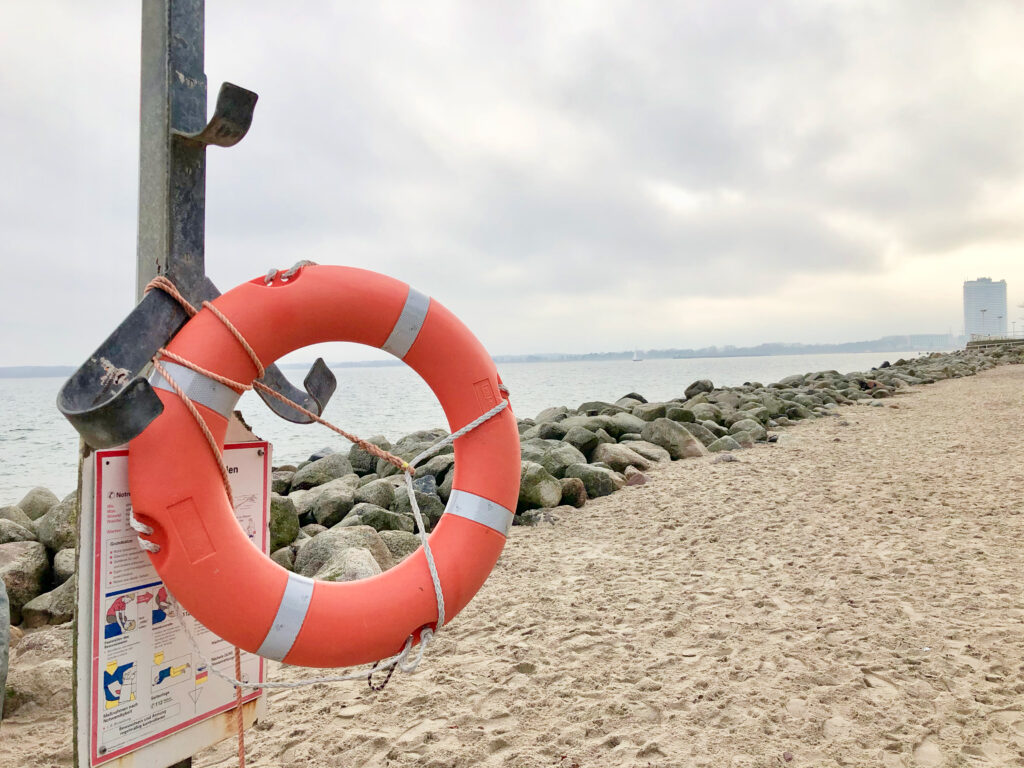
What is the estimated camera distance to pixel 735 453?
7.28m

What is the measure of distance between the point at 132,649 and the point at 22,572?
3.00 metres

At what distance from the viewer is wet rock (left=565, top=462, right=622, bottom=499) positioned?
225 inches

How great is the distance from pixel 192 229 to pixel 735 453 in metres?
6.65

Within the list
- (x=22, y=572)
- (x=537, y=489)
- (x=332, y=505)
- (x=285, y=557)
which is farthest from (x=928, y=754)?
(x=22, y=572)

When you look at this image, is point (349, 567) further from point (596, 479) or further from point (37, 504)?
point (37, 504)

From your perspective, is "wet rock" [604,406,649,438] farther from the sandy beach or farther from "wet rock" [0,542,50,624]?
"wet rock" [0,542,50,624]

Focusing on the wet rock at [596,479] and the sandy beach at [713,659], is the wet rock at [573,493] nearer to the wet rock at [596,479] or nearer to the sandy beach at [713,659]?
the wet rock at [596,479]

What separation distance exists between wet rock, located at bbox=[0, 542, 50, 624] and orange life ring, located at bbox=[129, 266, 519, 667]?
2960 millimetres

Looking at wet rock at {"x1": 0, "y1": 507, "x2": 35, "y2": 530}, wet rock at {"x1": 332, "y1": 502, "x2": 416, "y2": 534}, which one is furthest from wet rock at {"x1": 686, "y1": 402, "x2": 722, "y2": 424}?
wet rock at {"x1": 0, "y1": 507, "x2": 35, "y2": 530}

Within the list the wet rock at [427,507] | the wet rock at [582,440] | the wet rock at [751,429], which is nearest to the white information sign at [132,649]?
the wet rock at [427,507]

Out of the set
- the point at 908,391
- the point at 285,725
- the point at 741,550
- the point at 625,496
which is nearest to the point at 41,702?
the point at 285,725

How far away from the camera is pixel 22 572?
148 inches

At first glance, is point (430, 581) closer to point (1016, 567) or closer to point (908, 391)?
point (1016, 567)

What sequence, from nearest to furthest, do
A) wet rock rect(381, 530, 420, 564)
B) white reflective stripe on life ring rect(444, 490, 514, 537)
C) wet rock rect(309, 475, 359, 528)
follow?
1. white reflective stripe on life ring rect(444, 490, 514, 537)
2. wet rock rect(381, 530, 420, 564)
3. wet rock rect(309, 475, 359, 528)
